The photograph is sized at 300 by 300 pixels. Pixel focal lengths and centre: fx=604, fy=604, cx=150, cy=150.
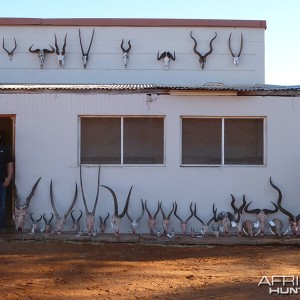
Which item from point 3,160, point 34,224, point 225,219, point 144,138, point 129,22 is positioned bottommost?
point 34,224

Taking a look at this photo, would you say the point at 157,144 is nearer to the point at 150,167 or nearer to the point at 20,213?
the point at 150,167

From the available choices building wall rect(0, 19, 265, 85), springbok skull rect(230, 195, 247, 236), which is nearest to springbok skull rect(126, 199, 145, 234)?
springbok skull rect(230, 195, 247, 236)

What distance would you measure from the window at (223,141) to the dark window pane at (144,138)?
1.57ft

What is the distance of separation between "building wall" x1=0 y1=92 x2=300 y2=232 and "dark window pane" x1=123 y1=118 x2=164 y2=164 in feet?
0.64

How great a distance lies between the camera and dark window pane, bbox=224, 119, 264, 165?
12.0m

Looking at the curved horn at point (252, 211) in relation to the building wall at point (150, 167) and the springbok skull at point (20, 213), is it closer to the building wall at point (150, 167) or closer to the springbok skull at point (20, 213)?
the building wall at point (150, 167)

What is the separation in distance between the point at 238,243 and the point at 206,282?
3.25 meters

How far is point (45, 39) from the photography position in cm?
1540

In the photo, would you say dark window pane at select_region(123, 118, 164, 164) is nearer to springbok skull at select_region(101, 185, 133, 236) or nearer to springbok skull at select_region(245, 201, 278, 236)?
springbok skull at select_region(101, 185, 133, 236)

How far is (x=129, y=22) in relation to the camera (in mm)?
15422

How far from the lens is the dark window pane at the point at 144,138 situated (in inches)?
471

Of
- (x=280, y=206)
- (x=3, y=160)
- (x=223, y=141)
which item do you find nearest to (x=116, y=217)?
(x=3, y=160)

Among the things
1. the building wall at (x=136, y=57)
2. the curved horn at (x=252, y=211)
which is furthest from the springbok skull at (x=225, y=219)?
the building wall at (x=136, y=57)

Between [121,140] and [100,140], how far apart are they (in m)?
0.42
